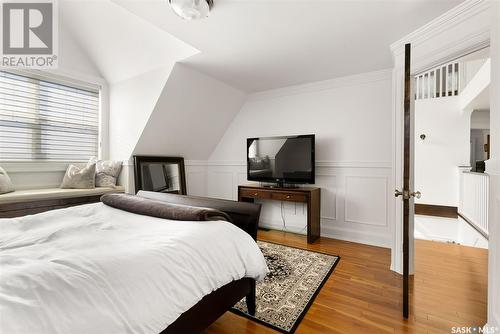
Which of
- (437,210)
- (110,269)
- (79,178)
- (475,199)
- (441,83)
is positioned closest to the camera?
(110,269)

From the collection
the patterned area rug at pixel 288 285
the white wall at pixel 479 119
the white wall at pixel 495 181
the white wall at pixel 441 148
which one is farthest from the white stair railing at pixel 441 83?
the patterned area rug at pixel 288 285

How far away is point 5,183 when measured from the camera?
2.58m

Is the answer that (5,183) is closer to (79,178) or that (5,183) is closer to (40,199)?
(40,199)

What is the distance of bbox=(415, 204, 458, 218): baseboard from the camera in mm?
5367

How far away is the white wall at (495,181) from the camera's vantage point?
4.09 ft

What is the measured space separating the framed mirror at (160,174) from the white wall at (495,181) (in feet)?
11.9

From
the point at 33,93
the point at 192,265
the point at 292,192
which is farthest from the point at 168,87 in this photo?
the point at 192,265

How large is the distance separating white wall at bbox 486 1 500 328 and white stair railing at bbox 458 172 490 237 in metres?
3.10

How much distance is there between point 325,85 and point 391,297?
274 cm

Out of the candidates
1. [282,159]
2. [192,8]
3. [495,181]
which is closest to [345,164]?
[282,159]

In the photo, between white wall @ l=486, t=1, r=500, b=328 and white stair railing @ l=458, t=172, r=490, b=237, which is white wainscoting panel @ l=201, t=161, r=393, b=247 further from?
white stair railing @ l=458, t=172, r=490, b=237

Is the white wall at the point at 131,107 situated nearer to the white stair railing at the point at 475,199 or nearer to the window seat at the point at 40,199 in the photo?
the window seat at the point at 40,199

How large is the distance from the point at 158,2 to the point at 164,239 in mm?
1880

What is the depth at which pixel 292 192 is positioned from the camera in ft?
10.4
